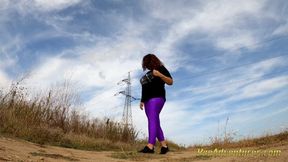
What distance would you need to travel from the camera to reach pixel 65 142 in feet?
28.9

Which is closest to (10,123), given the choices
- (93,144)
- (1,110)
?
(1,110)

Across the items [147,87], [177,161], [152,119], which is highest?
[147,87]

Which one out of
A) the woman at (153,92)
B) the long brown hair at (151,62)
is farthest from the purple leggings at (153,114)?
the long brown hair at (151,62)

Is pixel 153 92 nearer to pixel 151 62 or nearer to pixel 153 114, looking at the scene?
pixel 153 114

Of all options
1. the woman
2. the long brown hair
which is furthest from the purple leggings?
the long brown hair

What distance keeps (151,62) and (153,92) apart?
542 millimetres

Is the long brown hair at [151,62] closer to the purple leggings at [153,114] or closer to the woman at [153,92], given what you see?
the woman at [153,92]

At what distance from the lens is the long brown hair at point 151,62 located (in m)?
6.92

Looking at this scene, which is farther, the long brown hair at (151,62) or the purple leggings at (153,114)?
the long brown hair at (151,62)

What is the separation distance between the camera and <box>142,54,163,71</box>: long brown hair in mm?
6918

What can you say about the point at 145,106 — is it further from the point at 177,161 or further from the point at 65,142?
the point at 65,142

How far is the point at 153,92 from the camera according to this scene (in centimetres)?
684

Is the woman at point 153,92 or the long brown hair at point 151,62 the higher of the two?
the long brown hair at point 151,62

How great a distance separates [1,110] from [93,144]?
2317mm
